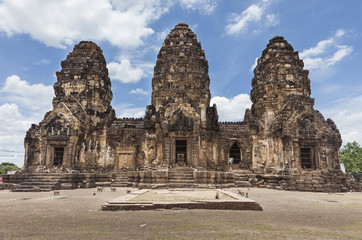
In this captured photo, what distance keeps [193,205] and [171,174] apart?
32.5 ft

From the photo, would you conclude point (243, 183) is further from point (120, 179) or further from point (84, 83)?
point (84, 83)

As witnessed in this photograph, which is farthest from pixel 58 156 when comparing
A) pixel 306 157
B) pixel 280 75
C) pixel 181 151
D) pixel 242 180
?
pixel 280 75

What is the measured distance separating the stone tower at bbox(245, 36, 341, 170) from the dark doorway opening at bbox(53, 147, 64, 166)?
52.2ft

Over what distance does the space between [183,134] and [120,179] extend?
6.66m

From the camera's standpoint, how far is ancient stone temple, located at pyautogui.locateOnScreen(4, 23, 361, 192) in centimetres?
1891

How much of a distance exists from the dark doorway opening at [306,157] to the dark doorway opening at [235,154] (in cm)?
616

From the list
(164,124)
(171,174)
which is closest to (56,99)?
(164,124)

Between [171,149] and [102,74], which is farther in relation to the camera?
[102,74]

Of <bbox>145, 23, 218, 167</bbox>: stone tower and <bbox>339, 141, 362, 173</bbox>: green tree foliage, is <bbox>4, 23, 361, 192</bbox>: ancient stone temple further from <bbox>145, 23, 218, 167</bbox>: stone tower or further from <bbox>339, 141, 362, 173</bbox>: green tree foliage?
<bbox>339, 141, 362, 173</bbox>: green tree foliage

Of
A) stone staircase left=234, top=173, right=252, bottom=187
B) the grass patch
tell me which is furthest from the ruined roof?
the grass patch

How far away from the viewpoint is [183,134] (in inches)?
789

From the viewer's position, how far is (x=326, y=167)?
18938mm

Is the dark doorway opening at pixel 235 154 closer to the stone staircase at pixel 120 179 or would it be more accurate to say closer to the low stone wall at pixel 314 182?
the low stone wall at pixel 314 182

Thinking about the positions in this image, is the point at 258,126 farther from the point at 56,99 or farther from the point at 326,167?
the point at 56,99
